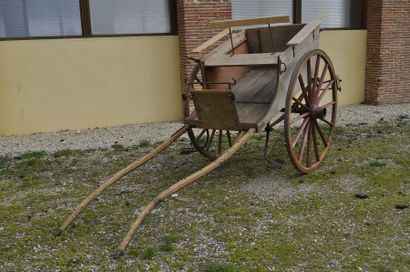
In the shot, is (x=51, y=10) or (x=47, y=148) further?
(x=51, y=10)

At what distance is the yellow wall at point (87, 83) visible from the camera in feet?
26.7

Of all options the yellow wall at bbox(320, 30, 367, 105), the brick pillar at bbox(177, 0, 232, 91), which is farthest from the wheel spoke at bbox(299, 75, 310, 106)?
the yellow wall at bbox(320, 30, 367, 105)

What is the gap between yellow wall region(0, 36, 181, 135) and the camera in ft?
26.7

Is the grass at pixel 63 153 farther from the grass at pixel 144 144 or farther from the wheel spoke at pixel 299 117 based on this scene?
the wheel spoke at pixel 299 117

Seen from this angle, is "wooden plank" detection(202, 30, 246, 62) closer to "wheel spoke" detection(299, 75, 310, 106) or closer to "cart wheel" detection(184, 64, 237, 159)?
"cart wheel" detection(184, 64, 237, 159)

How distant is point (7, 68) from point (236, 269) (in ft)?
21.1

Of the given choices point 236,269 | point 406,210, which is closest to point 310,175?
point 406,210

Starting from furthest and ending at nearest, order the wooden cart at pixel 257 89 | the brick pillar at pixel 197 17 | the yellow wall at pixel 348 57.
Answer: the yellow wall at pixel 348 57
the brick pillar at pixel 197 17
the wooden cart at pixel 257 89

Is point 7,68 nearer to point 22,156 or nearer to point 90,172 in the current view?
point 22,156

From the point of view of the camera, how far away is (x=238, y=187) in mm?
5012

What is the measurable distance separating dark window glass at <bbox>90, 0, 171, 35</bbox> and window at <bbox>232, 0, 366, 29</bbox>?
1.52 m

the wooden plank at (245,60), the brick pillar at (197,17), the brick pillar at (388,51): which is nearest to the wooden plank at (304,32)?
the wooden plank at (245,60)

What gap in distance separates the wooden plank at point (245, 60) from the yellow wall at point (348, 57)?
19.4ft

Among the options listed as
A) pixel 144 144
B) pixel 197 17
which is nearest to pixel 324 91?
pixel 144 144
